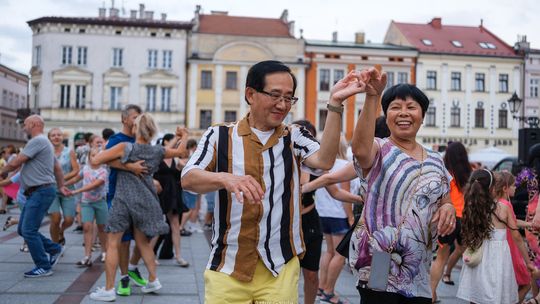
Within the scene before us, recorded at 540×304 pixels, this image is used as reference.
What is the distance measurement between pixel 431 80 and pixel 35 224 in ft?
150

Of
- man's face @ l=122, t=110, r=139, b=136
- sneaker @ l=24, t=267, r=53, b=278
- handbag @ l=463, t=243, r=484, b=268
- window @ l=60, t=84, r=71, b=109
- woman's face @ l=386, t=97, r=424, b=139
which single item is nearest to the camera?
woman's face @ l=386, t=97, r=424, b=139

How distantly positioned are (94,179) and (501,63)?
47.8 meters

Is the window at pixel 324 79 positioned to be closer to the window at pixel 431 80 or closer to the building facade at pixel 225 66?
the building facade at pixel 225 66

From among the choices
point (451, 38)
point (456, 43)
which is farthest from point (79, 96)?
point (451, 38)

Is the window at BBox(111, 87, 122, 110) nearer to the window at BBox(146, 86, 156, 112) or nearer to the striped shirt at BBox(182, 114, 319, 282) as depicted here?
the window at BBox(146, 86, 156, 112)

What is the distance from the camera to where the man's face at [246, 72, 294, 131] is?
3.13 meters

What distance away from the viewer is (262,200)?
315 cm

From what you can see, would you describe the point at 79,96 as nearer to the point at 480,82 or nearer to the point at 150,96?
the point at 150,96

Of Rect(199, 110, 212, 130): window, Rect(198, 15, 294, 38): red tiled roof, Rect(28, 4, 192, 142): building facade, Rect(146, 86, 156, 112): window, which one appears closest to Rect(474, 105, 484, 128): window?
Rect(198, 15, 294, 38): red tiled roof

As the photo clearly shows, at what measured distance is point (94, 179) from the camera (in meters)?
9.55

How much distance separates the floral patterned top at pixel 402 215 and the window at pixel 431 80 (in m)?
48.2

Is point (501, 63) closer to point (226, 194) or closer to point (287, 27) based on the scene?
point (287, 27)

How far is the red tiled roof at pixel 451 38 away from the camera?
50.8 m

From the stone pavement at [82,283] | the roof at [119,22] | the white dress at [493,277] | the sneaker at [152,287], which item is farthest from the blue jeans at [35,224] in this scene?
the roof at [119,22]
